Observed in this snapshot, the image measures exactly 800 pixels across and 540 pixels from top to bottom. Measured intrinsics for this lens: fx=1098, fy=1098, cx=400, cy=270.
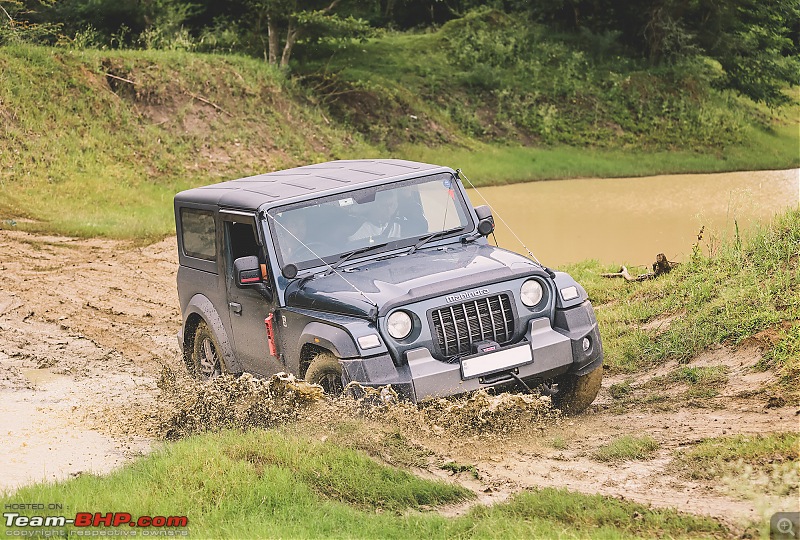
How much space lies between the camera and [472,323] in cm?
776

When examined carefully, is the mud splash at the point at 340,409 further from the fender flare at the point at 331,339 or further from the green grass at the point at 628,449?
the green grass at the point at 628,449

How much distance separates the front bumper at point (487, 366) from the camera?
7461mm

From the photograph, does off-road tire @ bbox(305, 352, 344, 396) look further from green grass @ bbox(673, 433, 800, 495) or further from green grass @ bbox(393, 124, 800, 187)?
green grass @ bbox(393, 124, 800, 187)

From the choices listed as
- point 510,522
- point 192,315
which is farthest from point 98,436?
point 510,522

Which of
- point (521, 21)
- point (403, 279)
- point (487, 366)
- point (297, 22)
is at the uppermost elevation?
point (297, 22)

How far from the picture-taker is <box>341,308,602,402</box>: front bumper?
7.46 meters

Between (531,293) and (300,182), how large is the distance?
230cm

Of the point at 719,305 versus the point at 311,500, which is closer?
the point at 311,500

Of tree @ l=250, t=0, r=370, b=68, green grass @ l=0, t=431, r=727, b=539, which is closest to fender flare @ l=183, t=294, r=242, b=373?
green grass @ l=0, t=431, r=727, b=539

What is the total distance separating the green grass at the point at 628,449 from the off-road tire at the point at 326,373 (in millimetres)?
Answer: 1831

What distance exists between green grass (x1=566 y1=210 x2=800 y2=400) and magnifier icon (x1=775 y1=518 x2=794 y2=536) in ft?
8.85

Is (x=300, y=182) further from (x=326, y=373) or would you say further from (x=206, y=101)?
(x=206, y=101)

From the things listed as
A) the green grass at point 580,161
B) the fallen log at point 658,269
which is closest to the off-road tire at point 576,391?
the fallen log at point 658,269

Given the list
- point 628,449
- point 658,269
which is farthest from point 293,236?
point 658,269
